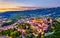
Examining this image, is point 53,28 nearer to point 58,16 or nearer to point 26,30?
point 58,16

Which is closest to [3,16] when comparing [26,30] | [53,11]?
[26,30]

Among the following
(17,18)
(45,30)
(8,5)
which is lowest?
(45,30)

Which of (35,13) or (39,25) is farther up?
(35,13)

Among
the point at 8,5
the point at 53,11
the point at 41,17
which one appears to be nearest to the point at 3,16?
the point at 8,5

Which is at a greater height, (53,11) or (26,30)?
(53,11)

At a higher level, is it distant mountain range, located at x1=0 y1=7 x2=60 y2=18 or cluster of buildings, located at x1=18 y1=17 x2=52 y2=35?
distant mountain range, located at x1=0 y1=7 x2=60 y2=18

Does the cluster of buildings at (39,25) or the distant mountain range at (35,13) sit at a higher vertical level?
the distant mountain range at (35,13)

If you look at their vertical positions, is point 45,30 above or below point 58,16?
below

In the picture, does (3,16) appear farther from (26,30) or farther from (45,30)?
(45,30)
